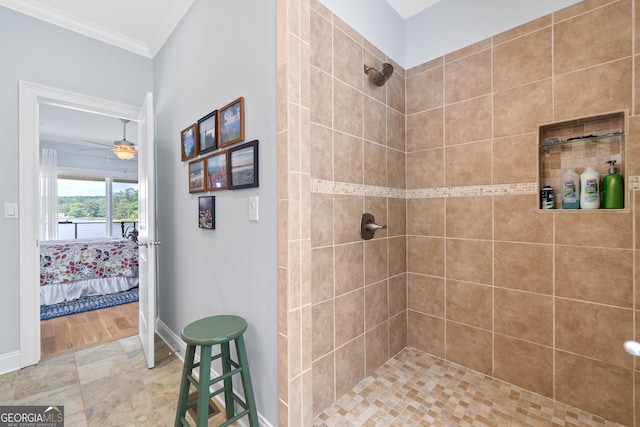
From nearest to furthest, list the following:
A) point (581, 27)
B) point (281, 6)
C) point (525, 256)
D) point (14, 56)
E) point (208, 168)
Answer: point (281, 6) < point (581, 27) < point (525, 256) < point (208, 168) < point (14, 56)

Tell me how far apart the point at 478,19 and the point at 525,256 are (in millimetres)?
1649

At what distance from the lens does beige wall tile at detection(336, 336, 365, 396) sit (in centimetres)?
168

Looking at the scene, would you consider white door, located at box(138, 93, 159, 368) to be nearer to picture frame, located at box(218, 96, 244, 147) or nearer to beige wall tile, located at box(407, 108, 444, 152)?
picture frame, located at box(218, 96, 244, 147)

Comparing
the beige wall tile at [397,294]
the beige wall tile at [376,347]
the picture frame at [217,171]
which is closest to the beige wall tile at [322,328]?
the beige wall tile at [376,347]

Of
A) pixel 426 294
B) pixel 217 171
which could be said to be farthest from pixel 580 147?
pixel 217 171

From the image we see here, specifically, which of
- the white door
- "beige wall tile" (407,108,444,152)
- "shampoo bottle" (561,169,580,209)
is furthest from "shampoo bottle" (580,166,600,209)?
the white door

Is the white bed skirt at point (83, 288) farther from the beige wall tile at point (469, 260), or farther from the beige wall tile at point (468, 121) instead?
the beige wall tile at point (468, 121)

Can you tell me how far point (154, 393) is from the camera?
1757 millimetres

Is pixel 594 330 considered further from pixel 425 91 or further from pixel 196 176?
pixel 196 176

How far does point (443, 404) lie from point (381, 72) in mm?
2111

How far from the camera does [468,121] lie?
194cm

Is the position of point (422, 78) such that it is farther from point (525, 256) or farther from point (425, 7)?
point (525, 256)

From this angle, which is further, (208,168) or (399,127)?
(399,127)

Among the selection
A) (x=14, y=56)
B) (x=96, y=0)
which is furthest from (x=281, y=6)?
(x=14, y=56)
